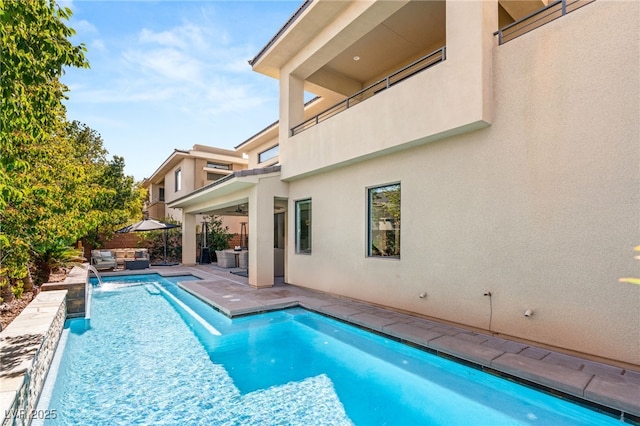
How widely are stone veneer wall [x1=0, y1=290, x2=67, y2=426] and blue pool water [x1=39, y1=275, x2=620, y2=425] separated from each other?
42cm

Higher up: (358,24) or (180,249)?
(358,24)

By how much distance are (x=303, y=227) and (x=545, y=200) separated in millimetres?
8706

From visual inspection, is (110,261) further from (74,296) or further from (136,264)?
(74,296)

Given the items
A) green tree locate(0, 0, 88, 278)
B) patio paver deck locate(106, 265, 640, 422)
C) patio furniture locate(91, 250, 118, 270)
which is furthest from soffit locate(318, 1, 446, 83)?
patio furniture locate(91, 250, 118, 270)

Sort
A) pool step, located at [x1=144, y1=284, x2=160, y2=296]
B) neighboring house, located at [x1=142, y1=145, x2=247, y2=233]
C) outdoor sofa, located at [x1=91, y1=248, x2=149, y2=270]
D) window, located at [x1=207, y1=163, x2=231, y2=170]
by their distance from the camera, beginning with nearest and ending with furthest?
1. pool step, located at [x1=144, y1=284, x2=160, y2=296]
2. outdoor sofa, located at [x1=91, y1=248, x2=149, y2=270]
3. neighboring house, located at [x1=142, y1=145, x2=247, y2=233]
4. window, located at [x1=207, y1=163, x2=231, y2=170]

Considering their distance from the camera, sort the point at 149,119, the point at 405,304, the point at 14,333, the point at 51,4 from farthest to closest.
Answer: the point at 149,119 → the point at 405,304 → the point at 14,333 → the point at 51,4

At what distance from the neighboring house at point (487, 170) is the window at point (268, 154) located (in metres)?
8.00

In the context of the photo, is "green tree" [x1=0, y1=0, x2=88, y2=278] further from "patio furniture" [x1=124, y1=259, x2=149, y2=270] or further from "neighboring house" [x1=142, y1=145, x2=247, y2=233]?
"neighboring house" [x1=142, y1=145, x2=247, y2=233]

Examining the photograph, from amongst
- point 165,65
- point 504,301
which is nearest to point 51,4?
point 504,301

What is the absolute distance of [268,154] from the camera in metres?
21.0

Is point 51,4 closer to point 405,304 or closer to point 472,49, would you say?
point 472,49

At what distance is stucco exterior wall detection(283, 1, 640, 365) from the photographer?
532 cm

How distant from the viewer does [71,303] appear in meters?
9.69

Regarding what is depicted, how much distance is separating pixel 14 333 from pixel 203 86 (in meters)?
13.0
